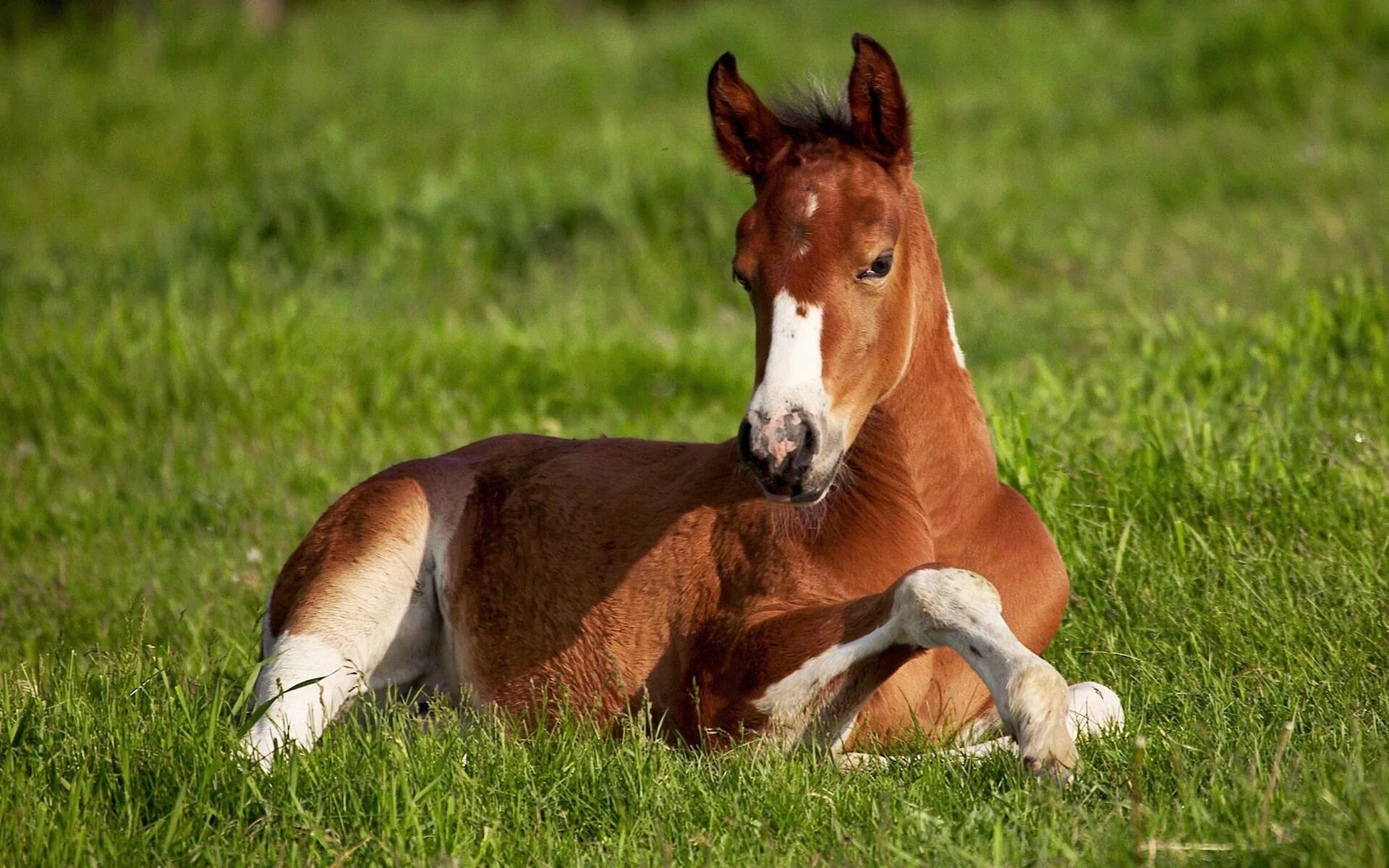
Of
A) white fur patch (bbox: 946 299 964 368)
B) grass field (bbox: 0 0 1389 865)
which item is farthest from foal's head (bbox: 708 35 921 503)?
grass field (bbox: 0 0 1389 865)

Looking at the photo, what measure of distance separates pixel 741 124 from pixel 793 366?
0.83 metres

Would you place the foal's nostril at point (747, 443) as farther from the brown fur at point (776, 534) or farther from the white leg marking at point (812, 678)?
the white leg marking at point (812, 678)

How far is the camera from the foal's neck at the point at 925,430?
12.3ft

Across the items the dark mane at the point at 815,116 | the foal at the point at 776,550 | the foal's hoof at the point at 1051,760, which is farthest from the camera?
the dark mane at the point at 815,116

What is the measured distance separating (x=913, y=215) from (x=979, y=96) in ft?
30.3

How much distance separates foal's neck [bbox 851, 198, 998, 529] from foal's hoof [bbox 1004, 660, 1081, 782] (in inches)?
29.4

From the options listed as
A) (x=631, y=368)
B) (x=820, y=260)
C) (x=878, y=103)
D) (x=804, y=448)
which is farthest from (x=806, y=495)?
(x=631, y=368)

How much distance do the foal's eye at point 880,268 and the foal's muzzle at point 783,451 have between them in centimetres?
42

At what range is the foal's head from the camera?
3246mm

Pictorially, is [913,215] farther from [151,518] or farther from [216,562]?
[151,518]

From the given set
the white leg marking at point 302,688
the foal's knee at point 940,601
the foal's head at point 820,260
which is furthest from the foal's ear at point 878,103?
the white leg marking at point 302,688

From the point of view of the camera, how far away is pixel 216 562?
5574mm

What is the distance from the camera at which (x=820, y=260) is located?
3441 millimetres

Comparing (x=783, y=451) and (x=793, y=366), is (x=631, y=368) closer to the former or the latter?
(x=793, y=366)
